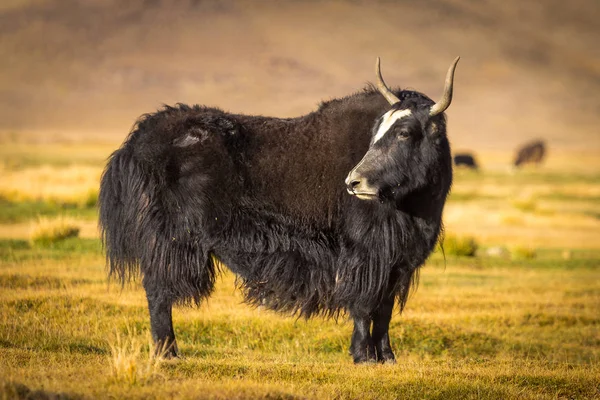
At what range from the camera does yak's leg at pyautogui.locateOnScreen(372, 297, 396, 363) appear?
9.22m

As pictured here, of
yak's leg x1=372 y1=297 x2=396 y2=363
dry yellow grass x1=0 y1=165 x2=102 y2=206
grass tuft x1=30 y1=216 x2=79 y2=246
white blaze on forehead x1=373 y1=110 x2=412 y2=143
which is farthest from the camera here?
dry yellow grass x1=0 y1=165 x2=102 y2=206

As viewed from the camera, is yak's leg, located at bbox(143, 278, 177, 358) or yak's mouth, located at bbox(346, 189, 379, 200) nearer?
yak's mouth, located at bbox(346, 189, 379, 200)

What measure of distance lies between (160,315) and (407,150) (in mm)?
3200

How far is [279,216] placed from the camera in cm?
892

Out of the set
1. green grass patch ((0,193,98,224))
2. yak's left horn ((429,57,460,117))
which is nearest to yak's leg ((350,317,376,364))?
yak's left horn ((429,57,460,117))

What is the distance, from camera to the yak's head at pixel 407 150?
28.0 ft

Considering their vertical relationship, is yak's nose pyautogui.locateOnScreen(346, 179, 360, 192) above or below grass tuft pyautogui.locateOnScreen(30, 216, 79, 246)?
above

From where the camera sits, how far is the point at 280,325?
11742 mm

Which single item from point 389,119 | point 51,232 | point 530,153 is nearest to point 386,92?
point 389,119

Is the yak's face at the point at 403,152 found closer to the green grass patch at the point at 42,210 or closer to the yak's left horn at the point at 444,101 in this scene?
the yak's left horn at the point at 444,101

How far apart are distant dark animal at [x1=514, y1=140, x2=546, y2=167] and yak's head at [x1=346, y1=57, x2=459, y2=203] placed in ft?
259

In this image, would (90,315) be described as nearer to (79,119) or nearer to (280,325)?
(280,325)

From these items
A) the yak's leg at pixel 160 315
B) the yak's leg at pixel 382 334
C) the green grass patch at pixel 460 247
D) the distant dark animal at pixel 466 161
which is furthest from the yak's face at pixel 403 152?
the distant dark animal at pixel 466 161

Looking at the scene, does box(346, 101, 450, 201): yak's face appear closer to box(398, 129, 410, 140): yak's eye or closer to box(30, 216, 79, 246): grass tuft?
box(398, 129, 410, 140): yak's eye
